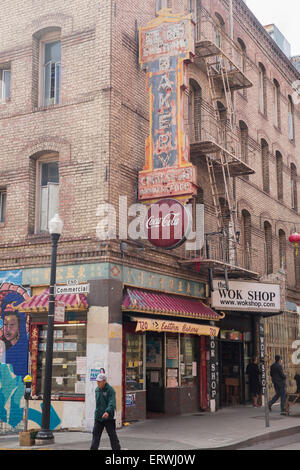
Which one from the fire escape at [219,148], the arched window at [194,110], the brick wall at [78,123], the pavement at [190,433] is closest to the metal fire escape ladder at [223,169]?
the fire escape at [219,148]

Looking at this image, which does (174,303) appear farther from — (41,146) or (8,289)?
(41,146)

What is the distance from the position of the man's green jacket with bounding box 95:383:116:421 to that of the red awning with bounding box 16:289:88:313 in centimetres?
393

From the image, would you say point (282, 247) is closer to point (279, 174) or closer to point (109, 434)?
point (279, 174)

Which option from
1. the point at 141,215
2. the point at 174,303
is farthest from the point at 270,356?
the point at 141,215

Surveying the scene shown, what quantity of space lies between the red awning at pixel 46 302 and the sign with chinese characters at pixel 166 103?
3.24 meters

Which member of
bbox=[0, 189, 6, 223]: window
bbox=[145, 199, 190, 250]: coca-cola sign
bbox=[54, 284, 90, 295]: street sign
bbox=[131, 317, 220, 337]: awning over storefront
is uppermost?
bbox=[0, 189, 6, 223]: window

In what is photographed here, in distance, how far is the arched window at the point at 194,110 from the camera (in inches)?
774

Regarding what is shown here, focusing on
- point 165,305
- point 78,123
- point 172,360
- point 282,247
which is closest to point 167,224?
point 165,305

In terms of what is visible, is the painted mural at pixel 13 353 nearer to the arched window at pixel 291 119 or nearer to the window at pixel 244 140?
the window at pixel 244 140

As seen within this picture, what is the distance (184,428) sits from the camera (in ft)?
48.4

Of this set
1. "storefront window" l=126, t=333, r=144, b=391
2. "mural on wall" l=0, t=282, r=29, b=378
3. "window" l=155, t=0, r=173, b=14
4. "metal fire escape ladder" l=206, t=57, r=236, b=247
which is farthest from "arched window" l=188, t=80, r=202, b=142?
"mural on wall" l=0, t=282, r=29, b=378

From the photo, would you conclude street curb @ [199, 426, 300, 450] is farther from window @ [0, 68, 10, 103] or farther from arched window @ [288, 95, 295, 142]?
arched window @ [288, 95, 295, 142]

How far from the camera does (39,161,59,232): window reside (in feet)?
54.3
